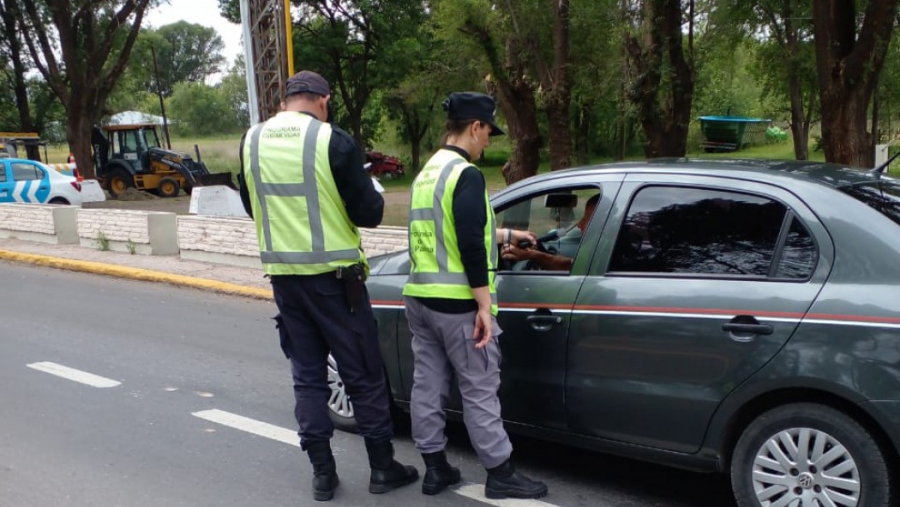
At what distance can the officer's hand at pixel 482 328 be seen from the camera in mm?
3729

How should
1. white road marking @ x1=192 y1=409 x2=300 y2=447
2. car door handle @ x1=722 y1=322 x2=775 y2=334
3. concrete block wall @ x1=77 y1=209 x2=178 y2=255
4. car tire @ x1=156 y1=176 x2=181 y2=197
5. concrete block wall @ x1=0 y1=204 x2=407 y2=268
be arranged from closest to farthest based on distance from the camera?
1. car door handle @ x1=722 y1=322 x2=775 y2=334
2. white road marking @ x1=192 y1=409 x2=300 y2=447
3. concrete block wall @ x1=0 y1=204 x2=407 y2=268
4. concrete block wall @ x1=77 y1=209 x2=178 y2=255
5. car tire @ x1=156 y1=176 x2=181 y2=197

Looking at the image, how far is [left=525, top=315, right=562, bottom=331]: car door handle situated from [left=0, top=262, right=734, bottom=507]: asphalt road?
85 cm

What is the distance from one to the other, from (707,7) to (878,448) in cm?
1614

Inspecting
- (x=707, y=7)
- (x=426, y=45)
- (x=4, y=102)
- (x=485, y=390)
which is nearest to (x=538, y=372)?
(x=485, y=390)

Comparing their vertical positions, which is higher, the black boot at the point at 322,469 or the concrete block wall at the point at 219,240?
the concrete block wall at the point at 219,240

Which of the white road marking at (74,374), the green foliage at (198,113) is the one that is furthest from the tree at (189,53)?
the white road marking at (74,374)

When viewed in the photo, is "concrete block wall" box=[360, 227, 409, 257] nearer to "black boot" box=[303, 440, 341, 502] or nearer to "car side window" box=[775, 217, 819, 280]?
"black boot" box=[303, 440, 341, 502]

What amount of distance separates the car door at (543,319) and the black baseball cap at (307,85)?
1.18m

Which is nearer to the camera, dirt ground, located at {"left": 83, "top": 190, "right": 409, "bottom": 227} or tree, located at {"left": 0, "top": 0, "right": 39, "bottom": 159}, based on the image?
dirt ground, located at {"left": 83, "top": 190, "right": 409, "bottom": 227}

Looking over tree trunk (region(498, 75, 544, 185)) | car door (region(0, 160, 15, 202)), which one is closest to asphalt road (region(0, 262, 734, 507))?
tree trunk (region(498, 75, 544, 185))

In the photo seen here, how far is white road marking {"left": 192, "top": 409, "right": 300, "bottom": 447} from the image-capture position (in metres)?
5.04

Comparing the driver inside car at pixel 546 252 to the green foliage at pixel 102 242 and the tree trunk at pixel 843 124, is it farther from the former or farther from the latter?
the green foliage at pixel 102 242

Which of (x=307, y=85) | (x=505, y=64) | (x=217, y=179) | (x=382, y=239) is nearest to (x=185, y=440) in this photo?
(x=307, y=85)

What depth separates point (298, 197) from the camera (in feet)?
12.6
